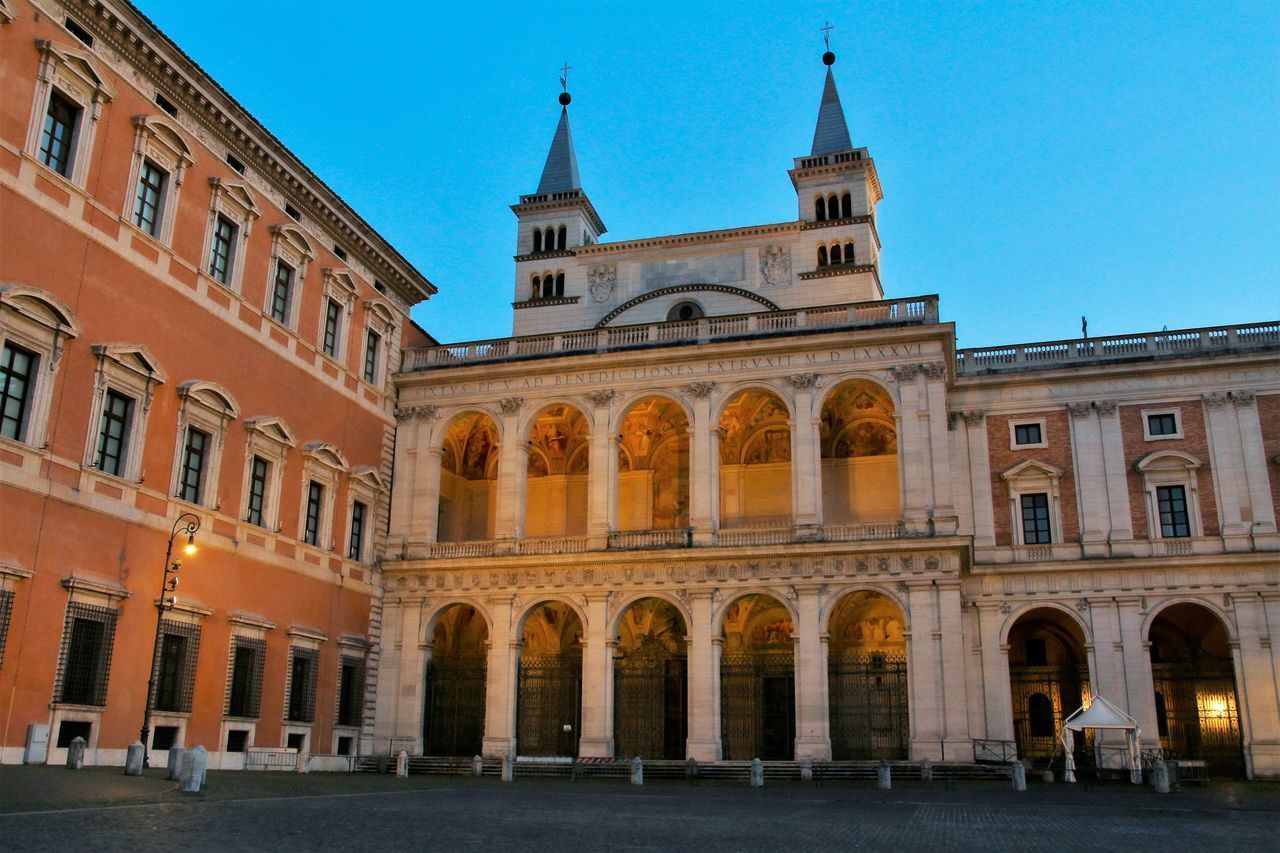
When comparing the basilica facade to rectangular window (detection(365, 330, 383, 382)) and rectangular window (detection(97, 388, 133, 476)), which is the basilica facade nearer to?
rectangular window (detection(365, 330, 383, 382))

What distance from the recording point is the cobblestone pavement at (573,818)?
10438 millimetres

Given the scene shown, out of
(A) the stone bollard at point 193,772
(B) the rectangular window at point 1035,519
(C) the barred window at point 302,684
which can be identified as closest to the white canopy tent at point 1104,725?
(B) the rectangular window at point 1035,519

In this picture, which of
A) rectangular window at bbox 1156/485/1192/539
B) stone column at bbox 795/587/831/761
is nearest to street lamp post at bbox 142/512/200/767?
stone column at bbox 795/587/831/761

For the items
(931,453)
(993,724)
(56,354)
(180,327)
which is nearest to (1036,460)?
(931,453)

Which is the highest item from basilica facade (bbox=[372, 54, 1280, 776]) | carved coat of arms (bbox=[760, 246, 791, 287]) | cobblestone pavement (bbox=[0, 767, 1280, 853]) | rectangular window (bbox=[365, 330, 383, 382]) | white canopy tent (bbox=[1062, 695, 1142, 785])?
carved coat of arms (bbox=[760, 246, 791, 287])

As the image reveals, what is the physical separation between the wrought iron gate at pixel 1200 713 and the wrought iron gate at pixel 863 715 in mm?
7326

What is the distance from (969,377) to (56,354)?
2435 centimetres

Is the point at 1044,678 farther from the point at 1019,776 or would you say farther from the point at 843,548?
the point at 1019,776

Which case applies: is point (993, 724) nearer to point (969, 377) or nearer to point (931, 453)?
point (931, 453)

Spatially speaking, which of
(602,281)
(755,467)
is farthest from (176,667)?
(602,281)

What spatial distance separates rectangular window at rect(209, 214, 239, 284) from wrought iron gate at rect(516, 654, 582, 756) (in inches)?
538

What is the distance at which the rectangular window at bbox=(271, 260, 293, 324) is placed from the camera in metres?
27.4

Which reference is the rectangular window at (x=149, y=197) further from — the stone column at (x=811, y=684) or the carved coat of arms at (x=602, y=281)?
the carved coat of arms at (x=602, y=281)

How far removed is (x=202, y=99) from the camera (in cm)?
2430
